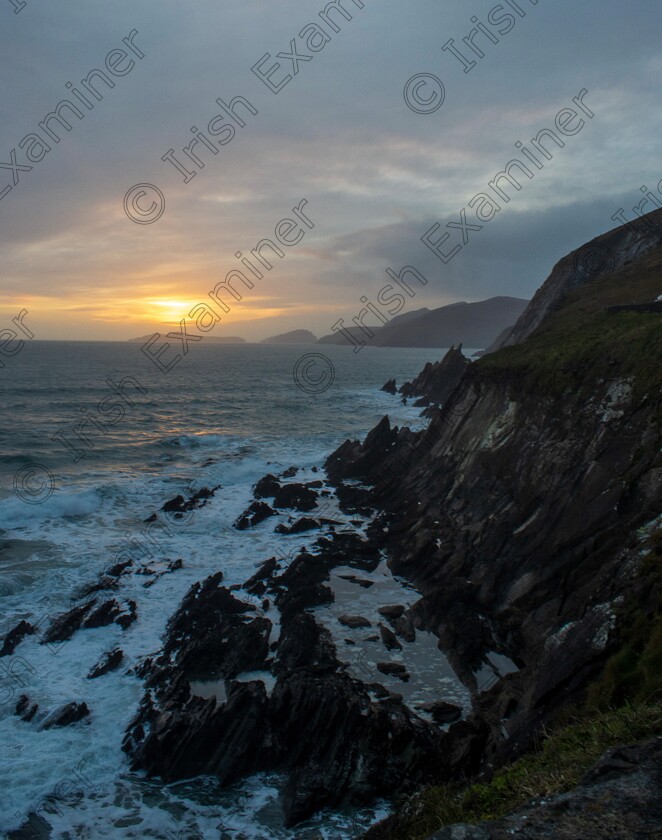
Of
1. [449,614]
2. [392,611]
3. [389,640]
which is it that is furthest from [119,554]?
[449,614]

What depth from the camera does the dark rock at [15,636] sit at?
20.9m

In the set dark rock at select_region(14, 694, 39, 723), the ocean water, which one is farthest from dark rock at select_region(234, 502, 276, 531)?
dark rock at select_region(14, 694, 39, 723)

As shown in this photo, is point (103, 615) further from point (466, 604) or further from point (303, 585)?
point (466, 604)

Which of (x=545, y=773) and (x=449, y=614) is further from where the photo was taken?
(x=449, y=614)

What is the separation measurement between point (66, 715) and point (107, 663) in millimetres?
2936

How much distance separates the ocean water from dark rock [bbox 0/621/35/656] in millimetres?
303

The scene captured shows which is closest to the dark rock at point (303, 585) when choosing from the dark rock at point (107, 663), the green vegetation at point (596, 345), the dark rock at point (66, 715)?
the dark rock at point (107, 663)

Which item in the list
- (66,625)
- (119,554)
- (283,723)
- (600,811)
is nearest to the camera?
(600,811)

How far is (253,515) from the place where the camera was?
121 ft

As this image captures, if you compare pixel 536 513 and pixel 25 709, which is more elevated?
pixel 536 513

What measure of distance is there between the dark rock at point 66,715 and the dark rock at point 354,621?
10.5 m

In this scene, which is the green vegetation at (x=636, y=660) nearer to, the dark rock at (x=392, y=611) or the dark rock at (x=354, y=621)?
the dark rock at (x=392, y=611)

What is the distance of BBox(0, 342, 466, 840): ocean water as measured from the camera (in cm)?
1431

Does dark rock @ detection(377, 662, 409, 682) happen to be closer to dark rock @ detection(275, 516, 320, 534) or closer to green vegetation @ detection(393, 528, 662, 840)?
green vegetation @ detection(393, 528, 662, 840)
